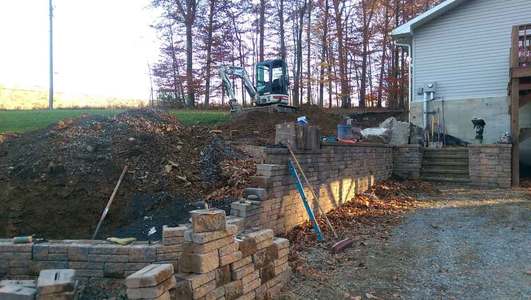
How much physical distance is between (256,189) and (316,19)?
24328mm

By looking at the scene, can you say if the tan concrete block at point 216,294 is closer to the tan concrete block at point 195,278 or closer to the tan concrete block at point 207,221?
the tan concrete block at point 195,278

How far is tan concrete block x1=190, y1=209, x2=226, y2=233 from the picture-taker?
3.38 m

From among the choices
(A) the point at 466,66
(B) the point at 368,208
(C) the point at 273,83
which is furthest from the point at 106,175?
(A) the point at 466,66

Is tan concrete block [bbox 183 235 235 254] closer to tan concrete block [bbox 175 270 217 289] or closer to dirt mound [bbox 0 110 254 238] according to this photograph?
tan concrete block [bbox 175 270 217 289]

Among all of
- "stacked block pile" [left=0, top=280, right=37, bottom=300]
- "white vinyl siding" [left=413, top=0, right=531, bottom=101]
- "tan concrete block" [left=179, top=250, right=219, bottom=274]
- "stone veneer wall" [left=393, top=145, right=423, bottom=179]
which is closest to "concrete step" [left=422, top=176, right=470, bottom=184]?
"stone veneer wall" [left=393, top=145, right=423, bottom=179]

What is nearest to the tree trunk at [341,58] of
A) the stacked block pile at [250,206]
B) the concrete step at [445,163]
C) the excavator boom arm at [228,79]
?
the excavator boom arm at [228,79]

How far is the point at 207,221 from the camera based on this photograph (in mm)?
3430

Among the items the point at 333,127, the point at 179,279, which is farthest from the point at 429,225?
the point at 333,127

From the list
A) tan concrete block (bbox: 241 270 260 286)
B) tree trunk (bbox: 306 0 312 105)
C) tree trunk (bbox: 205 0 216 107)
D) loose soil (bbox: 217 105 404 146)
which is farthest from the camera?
tree trunk (bbox: 306 0 312 105)

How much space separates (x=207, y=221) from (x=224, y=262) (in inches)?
16.4

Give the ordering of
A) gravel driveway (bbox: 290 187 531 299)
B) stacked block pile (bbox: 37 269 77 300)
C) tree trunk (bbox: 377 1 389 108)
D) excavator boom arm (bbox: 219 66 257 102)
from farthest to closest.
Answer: tree trunk (bbox: 377 1 389 108)
excavator boom arm (bbox: 219 66 257 102)
gravel driveway (bbox: 290 187 531 299)
stacked block pile (bbox: 37 269 77 300)

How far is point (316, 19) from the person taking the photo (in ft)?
91.2

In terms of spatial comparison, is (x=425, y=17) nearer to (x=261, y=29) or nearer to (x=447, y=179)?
(x=447, y=179)

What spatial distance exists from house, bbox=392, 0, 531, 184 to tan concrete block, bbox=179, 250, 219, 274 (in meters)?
12.6
